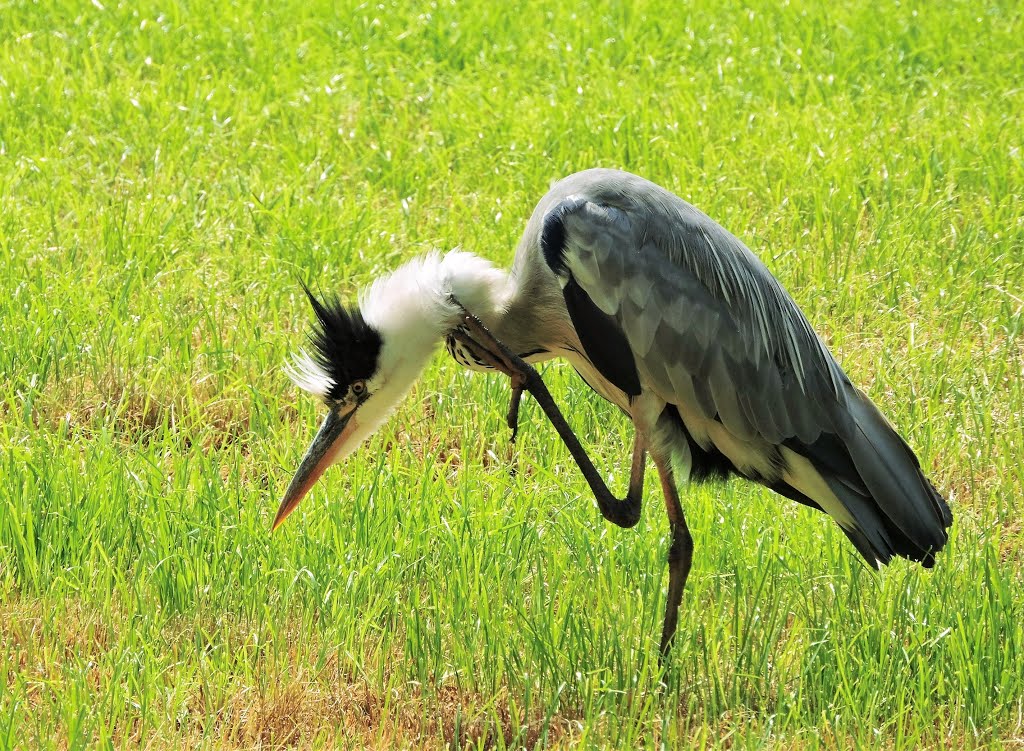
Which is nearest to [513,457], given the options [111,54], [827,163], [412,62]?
[827,163]

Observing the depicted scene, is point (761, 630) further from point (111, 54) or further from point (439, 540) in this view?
point (111, 54)

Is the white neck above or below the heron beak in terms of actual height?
above

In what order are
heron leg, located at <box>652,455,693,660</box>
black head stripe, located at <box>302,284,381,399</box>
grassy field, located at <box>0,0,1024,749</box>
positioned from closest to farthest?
grassy field, located at <box>0,0,1024,749</box> < heron leg, located at <box>652,455,693,660</box> < black head stripe, located at <box>302,284,381,399</box>

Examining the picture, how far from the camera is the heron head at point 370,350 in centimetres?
442

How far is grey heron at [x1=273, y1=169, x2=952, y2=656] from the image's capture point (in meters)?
4.37

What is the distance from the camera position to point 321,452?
451 cm

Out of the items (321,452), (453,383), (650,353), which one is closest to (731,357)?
(650,353)

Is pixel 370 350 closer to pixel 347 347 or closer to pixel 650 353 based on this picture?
pixel 347 347

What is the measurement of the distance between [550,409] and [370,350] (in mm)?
595

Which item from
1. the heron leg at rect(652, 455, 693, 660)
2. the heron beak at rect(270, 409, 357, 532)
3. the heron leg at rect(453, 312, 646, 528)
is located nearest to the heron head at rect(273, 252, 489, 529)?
the heron beak at rect(270, 409, 357, 532)

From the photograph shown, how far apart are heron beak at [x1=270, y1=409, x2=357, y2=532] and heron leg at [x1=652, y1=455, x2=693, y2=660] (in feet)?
3.26

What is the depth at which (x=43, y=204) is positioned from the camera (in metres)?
7.22

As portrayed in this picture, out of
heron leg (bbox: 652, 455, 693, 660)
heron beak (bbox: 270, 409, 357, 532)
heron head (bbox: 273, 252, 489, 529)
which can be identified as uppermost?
heron head (bbox: 273, 252, 489, 529)

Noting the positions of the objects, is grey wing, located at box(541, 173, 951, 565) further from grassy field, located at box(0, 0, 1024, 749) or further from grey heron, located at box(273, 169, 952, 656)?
grassy field, located at box(0, 0, 1024, 749)
